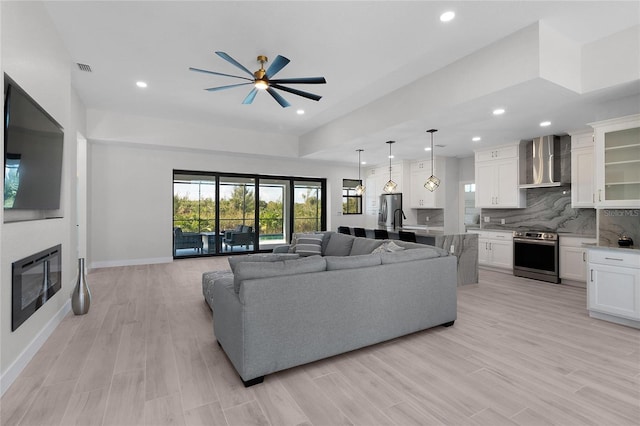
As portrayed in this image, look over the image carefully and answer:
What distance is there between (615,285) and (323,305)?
353cm

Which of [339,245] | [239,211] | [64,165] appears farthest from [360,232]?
[64,165]

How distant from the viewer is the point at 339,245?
5.11 metres

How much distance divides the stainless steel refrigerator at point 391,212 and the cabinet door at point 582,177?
3.89 metres

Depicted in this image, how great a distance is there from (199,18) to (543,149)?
608 centimetres

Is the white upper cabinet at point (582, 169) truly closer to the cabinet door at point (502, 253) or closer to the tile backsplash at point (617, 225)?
the tile backsplash at point (617, 225)

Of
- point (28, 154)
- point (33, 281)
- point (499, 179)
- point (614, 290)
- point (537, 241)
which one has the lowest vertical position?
point (614, 290)

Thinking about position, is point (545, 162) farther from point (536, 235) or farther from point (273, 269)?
point (273, 269)

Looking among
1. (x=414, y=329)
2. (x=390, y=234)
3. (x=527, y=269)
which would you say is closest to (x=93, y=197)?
(x=390, y=234)

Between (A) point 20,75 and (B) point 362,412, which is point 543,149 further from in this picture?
(A) point 20,75

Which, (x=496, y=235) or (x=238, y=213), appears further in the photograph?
(x=238, y=213)

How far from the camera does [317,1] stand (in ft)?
9.23

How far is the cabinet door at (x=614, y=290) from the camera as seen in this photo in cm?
341

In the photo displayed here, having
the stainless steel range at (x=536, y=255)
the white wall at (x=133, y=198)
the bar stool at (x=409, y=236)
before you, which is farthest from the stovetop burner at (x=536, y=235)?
the white wall at (x=133, y=198)

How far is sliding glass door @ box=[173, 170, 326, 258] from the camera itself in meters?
7.50
